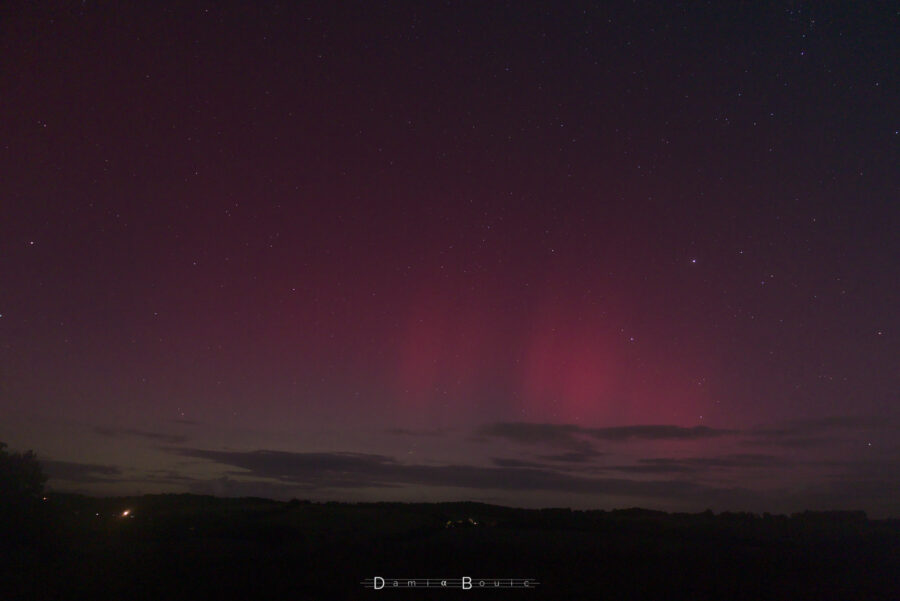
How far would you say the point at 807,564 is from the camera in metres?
33.3

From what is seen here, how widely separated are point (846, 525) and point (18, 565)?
52.3 metres

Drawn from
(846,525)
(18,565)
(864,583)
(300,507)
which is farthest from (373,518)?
(846,525)

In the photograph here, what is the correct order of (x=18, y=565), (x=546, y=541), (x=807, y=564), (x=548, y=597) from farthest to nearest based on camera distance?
(x=546, y=541), (x=807, y=564), (x=18, y=565), (x=548, y=597)

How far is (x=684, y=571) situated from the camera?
3006 cm

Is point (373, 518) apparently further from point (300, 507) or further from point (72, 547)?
point (72, 547)

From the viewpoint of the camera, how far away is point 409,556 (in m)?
31.9

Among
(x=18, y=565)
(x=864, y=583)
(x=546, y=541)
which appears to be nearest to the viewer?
(x=18, y=565)

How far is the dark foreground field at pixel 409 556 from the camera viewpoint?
80.0 feet

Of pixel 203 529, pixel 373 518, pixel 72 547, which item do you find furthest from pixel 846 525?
pixel 72 547

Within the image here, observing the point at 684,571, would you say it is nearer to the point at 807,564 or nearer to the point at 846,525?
the point at 807,564

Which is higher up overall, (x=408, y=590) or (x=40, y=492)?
(x=40, y=492)

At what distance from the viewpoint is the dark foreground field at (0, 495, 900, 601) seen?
24391mm

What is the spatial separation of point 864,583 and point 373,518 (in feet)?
101

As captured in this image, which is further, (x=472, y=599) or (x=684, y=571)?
(x=684, y=571)
